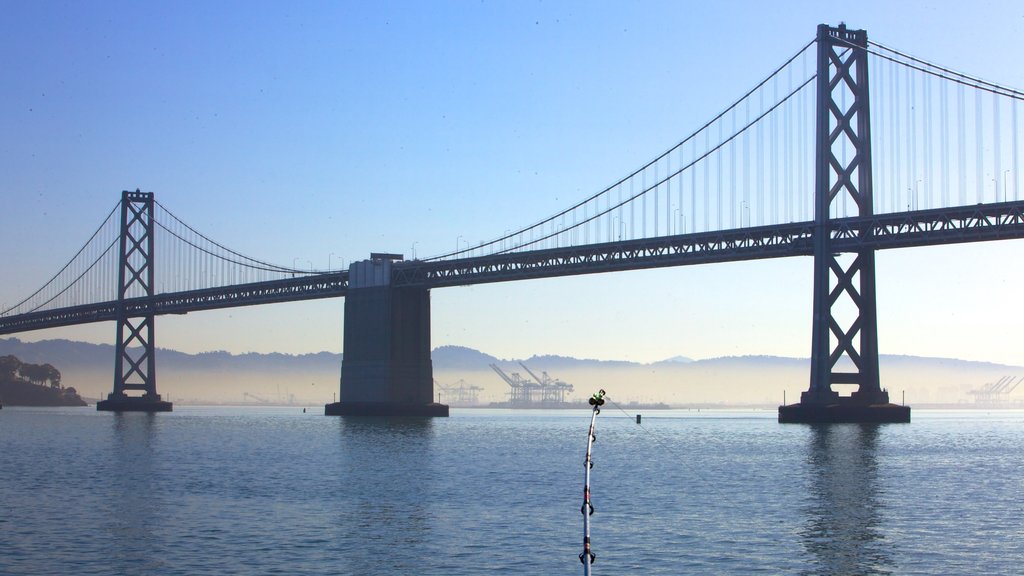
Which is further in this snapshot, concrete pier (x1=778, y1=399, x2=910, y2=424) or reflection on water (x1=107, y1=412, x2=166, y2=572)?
concrete pier (x1=778, y1=399, x2=910, y2=424)

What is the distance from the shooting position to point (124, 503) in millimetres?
37031

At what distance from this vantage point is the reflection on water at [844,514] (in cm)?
2702

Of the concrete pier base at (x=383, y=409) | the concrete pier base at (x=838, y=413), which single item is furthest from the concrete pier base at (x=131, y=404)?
the concrete pier base at (x=838, y=413)

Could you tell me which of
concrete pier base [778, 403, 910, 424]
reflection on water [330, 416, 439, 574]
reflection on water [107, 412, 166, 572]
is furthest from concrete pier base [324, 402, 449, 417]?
reflection on water [107, 412, 166, 572]

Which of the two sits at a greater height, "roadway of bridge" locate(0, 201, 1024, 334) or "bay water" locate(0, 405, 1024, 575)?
"roadway of bridge" locate(0, 201, 1024, 334)

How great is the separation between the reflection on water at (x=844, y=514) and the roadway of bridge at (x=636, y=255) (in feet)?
68.9

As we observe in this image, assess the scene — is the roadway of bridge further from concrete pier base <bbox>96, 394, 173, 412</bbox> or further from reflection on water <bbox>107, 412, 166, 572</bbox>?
reflection on water <bbox>107, 412, 166, 572</bbox>

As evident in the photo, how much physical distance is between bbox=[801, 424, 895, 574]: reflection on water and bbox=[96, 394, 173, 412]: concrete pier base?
92676mm

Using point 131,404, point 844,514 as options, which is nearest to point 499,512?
point 844,514

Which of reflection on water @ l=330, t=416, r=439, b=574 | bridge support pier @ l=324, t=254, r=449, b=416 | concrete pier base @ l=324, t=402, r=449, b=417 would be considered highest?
bridge support pier @ l=324, t=254, r=449, b=416

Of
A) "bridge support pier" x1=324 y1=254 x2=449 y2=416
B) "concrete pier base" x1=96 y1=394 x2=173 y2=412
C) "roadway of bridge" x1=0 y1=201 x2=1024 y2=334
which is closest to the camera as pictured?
"roadway of bridge" x1=0 y1=201 x2=1024 y2=334

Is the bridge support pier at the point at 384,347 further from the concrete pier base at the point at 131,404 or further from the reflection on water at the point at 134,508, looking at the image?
the reflection on water at the point at 134,508

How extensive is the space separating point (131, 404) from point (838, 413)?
8207cm

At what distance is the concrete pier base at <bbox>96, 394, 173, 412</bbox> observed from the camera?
140000 millimetres
